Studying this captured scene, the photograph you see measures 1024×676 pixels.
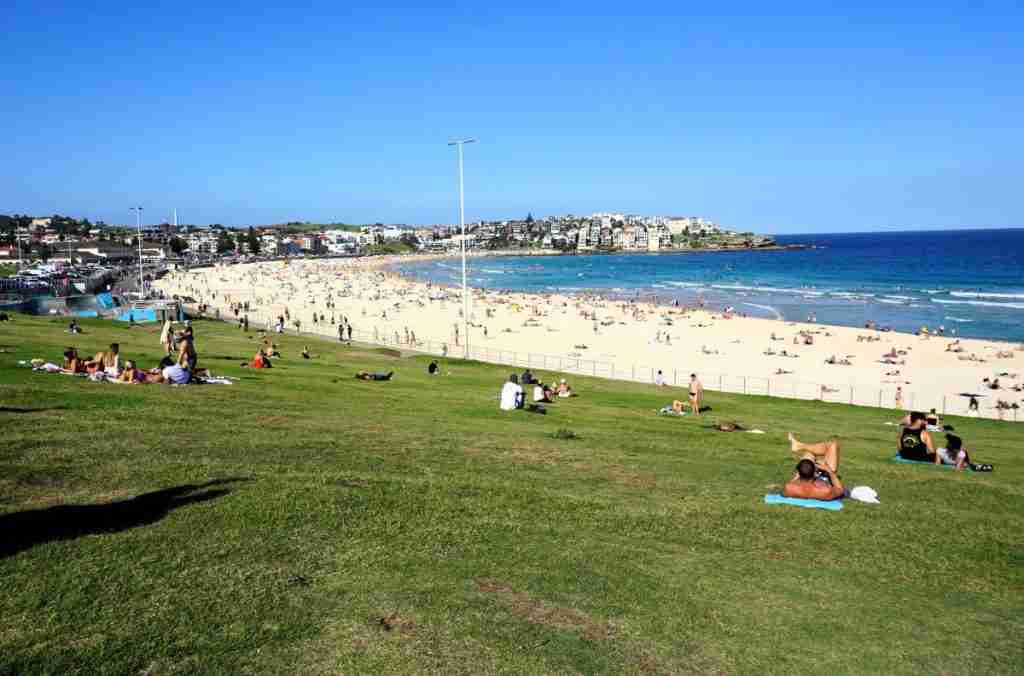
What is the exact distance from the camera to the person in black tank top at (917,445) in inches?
579

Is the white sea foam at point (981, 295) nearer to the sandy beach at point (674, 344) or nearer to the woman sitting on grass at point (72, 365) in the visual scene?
the sandy beach at point (674, 344)

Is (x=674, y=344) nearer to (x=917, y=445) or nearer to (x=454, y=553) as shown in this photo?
(x=917, y=445)

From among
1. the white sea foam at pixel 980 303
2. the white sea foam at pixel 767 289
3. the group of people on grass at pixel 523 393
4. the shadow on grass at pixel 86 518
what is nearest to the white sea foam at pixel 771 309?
the white sea foam at pixel 767 289

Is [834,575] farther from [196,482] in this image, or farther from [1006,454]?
[1006,454]

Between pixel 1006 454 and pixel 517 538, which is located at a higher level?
pixel 517 538

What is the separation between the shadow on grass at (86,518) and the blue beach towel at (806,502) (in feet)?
23.0

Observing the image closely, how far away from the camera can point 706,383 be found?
37.4 meters

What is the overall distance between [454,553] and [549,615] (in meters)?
1.54

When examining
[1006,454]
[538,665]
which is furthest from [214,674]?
[1006,454]

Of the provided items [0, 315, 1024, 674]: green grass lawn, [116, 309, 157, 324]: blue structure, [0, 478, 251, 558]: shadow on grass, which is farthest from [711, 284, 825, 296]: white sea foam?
[0, 478, 251, 558]: shadow on grass

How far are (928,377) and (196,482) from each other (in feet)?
131

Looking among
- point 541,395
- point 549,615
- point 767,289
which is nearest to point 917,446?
point 541,395

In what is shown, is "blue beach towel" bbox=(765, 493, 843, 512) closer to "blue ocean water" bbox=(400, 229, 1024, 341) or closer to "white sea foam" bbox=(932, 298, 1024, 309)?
"blue ocean water" bbox=(400, 229, 1024, 341)

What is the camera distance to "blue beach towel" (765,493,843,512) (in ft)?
34.6
